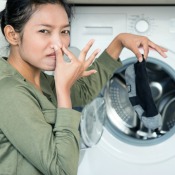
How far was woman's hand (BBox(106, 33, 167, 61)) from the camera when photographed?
120 cm

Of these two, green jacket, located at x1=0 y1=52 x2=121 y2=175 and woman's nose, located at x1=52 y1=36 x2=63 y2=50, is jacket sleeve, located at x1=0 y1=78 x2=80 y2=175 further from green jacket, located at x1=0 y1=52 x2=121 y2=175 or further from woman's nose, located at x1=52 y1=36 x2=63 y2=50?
woman's nose, located at x1=52 y1=36 x2=63 y2=50

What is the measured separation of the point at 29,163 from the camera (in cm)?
95

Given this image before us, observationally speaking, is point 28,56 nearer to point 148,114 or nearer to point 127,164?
point 148,114

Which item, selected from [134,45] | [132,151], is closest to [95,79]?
[134,45]

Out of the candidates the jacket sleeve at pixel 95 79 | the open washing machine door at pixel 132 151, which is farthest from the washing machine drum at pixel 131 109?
the jacket sleeve at pixel 95 79

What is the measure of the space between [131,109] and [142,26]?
39cm

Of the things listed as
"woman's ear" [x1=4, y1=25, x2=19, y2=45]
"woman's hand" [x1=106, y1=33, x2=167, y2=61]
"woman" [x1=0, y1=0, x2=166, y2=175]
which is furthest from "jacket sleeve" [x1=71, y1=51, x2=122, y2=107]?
"woman's ear" [x1=4, y1=25, x2=19, y2=45]

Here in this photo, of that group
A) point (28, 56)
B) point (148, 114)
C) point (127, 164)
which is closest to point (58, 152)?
point (28, 56)

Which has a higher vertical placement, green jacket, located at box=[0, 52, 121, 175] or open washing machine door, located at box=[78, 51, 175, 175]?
green jacket, located at box=[0, 52, 121, 175]

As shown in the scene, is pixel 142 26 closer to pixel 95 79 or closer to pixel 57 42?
pixel 95 79

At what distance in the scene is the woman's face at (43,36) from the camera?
3.21 ft

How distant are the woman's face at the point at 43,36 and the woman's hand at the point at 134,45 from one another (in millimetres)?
299

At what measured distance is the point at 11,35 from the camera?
1036 mm

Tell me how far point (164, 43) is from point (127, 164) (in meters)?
0.52
